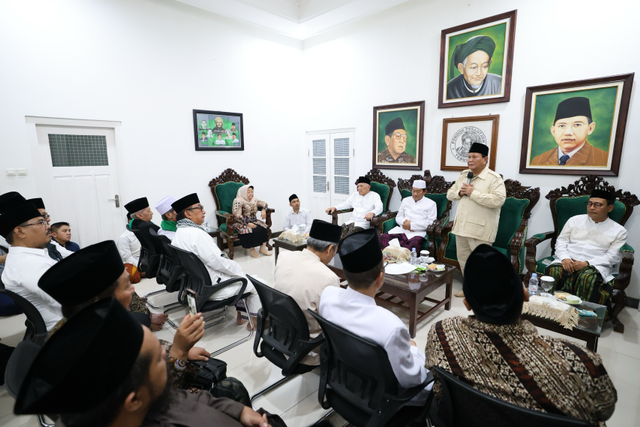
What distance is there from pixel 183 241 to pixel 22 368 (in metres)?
1.54

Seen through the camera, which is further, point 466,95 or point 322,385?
point 466,95

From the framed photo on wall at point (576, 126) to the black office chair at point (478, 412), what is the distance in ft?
11.4

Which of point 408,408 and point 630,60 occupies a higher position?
point 630,60

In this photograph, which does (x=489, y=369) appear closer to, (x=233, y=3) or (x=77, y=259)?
(x=77, y=259)

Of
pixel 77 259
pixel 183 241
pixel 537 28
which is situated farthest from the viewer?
pixel 537 28

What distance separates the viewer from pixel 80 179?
4379 mm

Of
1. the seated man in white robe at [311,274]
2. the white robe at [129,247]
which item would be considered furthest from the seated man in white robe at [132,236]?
the seated man in white robe at [311,274]

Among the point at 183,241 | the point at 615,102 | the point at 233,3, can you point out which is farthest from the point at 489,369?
the point at 233,3

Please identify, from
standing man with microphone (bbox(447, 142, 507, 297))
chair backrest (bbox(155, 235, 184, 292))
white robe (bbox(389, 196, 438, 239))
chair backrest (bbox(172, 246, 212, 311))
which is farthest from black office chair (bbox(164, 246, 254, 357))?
white robe (bbox(389, 196, 438, 239))

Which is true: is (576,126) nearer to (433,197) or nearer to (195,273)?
(433,197)

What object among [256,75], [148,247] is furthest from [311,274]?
[256,75]

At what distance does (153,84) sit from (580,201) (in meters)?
5.63

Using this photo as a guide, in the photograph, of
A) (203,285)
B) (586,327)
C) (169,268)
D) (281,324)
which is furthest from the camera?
(169,268)

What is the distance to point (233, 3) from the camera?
4758 millimetres
